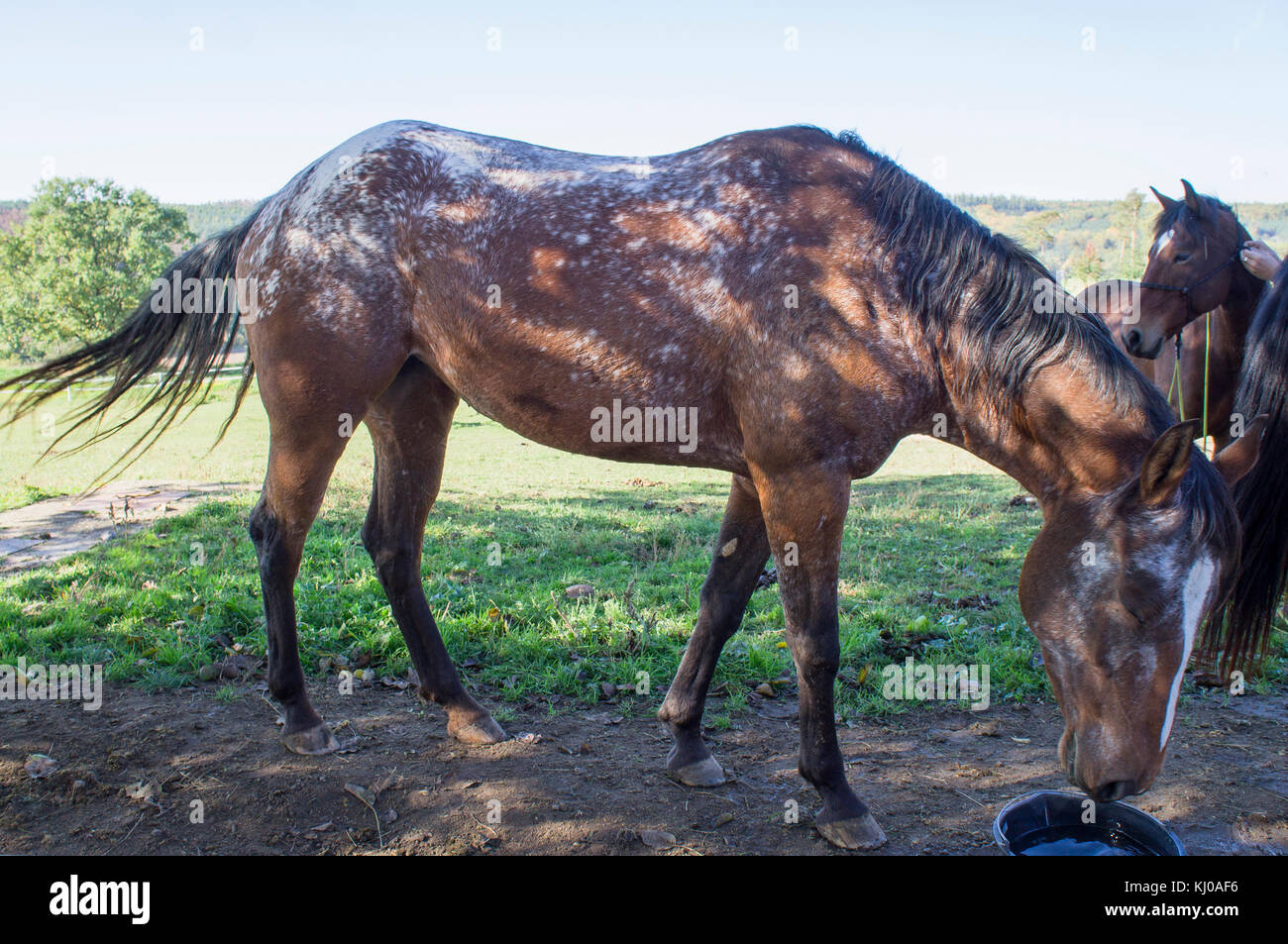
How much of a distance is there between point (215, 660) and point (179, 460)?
10.5 metres

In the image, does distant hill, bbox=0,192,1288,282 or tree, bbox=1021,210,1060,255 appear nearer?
tree, bbox=1021,210,1060,255

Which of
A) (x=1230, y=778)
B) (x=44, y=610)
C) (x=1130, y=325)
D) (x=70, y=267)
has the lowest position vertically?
(x=1230, y=778)

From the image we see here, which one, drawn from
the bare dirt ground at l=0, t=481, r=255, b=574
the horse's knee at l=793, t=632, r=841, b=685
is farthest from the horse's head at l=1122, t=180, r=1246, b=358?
the bare dirt ground at l=0, t=481, r=255, b=574

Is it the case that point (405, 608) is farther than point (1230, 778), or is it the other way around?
point (405, 608)

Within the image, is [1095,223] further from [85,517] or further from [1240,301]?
[85,517]

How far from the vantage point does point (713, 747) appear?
12.8 ft

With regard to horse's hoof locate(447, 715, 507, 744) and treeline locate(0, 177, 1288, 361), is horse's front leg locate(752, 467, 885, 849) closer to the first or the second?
horse's hoof locate(447, 715, 507, 744)

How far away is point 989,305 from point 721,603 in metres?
1.68

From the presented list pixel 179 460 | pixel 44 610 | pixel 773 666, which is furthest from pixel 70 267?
pixel 773 666

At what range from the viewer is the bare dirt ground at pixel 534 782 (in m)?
3.08

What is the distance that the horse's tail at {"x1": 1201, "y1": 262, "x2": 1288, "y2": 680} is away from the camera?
344 cm

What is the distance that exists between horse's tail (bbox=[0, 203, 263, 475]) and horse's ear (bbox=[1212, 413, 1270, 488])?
420 centimetres
